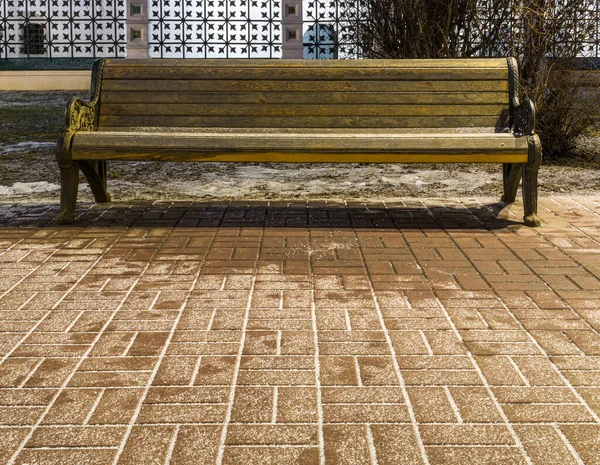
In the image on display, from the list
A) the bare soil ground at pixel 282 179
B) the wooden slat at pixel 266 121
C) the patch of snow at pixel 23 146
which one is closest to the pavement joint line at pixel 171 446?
the wooden slat at pixel 266 121

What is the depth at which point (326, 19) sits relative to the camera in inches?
626

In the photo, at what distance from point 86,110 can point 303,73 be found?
62.7 inches

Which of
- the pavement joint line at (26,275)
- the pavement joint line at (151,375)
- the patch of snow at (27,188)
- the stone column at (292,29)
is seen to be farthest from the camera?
the stone column at (292,29)

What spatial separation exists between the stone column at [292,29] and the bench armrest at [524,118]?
1038 cm

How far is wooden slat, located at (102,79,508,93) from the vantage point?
21.4ft

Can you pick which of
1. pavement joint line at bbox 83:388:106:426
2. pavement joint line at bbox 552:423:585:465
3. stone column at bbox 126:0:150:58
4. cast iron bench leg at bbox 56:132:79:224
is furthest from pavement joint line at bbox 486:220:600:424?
stone column at bbox 126:0:150:58

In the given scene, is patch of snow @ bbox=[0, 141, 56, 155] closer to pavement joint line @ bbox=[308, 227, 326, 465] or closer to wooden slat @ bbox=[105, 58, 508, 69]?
wooden slat @ bbox=[105, 58, 508, 69]

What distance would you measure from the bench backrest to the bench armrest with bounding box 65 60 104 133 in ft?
0.23

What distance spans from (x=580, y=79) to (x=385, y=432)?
6402 millimetres

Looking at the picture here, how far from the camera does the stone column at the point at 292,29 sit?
16.2m

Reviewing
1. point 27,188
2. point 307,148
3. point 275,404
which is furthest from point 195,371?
point 27,188

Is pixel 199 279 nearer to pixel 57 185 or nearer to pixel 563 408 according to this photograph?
pixel 563 408

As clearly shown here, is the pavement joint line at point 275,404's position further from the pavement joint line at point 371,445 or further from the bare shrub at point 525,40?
the bare shrub at point 525,40

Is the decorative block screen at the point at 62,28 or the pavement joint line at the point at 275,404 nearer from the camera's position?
the pavement joint line at the point at 275,404
